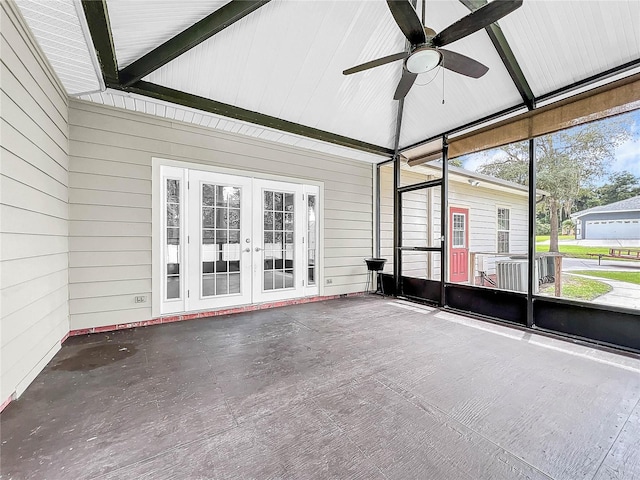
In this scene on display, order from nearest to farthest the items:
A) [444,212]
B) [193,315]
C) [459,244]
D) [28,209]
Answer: [28,209], [193,315], [444,212], [459,244]

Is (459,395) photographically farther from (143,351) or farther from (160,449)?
(143,351)

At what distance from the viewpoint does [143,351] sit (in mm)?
3027

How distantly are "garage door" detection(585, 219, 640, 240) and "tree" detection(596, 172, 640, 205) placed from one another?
0.24m

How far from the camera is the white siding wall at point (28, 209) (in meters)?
2.02

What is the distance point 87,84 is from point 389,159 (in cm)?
479

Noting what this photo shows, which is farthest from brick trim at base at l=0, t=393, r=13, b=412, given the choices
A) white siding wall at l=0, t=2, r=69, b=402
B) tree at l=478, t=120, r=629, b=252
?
tree at l=478, t=120, r=629, b=252

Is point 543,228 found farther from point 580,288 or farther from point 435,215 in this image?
point 435,215

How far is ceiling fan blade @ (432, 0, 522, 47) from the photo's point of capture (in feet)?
6.49

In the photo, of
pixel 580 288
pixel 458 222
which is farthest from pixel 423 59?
pixel 458 222

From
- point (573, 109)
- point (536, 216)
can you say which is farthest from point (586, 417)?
point (573, 109)

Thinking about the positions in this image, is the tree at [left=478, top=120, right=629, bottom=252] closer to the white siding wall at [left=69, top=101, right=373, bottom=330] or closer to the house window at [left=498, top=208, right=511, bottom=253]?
the house window at [left=498, top=208, right=511, bottom=253]

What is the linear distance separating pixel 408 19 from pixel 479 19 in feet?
1.73

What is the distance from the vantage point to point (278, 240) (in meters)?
5.09

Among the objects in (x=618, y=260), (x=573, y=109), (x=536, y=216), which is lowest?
(x=618, y=260)
